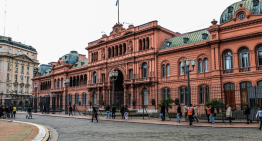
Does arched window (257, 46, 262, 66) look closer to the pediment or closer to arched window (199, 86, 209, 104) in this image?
arched window (199, 86, 209, 104)

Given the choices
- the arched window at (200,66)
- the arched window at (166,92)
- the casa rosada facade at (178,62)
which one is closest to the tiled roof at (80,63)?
the casa rosada facade at (178,62)

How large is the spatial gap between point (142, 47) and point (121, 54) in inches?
243

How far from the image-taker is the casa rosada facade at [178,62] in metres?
30.8

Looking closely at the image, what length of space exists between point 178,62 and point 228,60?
8076 mm

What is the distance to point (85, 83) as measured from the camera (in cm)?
5866

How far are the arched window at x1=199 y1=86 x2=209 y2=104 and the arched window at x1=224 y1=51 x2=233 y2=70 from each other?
13.9ft

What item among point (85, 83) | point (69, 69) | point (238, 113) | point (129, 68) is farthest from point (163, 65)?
point (69, 69)

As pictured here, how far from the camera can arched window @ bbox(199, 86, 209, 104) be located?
34406mm

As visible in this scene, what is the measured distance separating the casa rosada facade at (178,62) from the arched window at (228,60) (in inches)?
1.0

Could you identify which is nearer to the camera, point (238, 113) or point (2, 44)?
point (238, 113)

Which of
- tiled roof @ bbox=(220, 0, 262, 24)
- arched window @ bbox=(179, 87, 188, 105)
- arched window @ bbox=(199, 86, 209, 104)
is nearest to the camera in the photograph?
tiled roof @ bbox=(220, 0, 262, 24)

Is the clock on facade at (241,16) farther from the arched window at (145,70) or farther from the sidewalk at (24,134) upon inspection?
the sidewalk at (24,134)

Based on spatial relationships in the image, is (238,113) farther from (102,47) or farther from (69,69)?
(69,69)

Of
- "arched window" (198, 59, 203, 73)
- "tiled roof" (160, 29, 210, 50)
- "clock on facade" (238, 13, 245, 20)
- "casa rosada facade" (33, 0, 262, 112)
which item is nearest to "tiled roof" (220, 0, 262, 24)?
"casa rosada facade" (33, 0, 262, 112)
